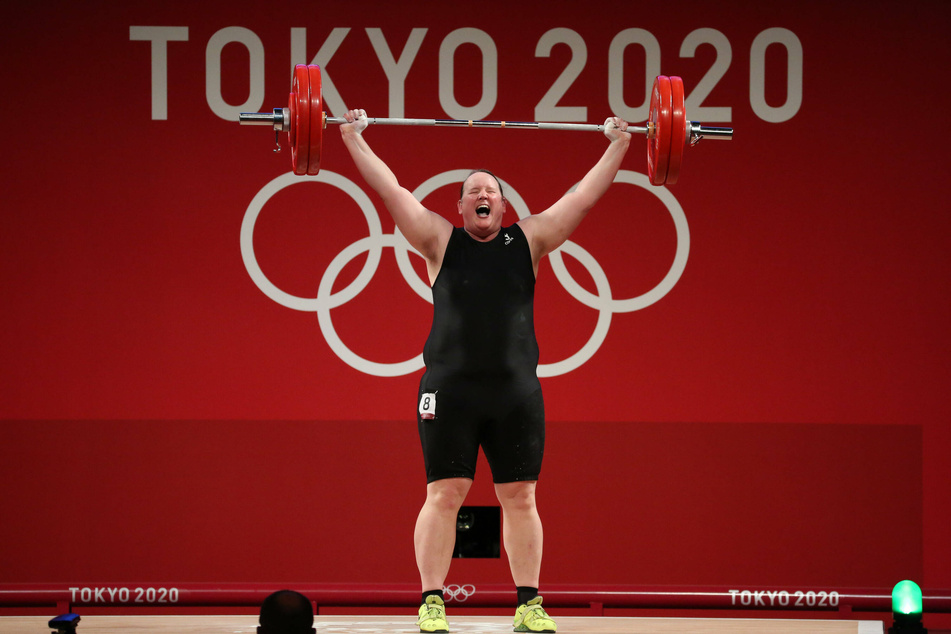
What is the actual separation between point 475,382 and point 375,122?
2.73 feet

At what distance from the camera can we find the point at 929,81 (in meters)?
4.40

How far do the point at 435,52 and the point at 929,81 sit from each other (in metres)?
2.19

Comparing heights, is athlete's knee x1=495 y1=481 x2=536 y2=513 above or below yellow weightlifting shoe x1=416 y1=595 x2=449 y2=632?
above

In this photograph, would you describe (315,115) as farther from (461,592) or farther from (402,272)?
(461,592)

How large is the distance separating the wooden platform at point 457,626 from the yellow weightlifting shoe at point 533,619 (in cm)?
11

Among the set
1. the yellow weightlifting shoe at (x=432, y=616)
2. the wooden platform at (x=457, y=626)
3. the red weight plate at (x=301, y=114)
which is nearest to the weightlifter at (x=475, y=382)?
the yellow weightlifting shoe at (x=432, y=616)

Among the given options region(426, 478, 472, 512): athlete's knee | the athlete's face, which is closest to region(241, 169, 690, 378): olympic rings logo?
the athlete's face

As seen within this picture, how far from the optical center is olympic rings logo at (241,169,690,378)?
443cm

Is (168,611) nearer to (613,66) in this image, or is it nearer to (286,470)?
(286,470)

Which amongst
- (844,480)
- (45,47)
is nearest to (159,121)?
(45,47)

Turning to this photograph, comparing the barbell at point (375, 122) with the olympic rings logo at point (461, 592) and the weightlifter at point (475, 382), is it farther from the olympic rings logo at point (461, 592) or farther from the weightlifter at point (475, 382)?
the olympic rings logo at point (461, 592)

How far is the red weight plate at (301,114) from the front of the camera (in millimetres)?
2924

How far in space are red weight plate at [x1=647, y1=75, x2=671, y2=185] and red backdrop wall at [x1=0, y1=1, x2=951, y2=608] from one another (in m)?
1.33

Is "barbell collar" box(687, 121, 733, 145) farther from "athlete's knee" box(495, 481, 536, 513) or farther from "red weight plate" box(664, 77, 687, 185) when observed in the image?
"athlete's knee" box(495, 481, 536, 513)
